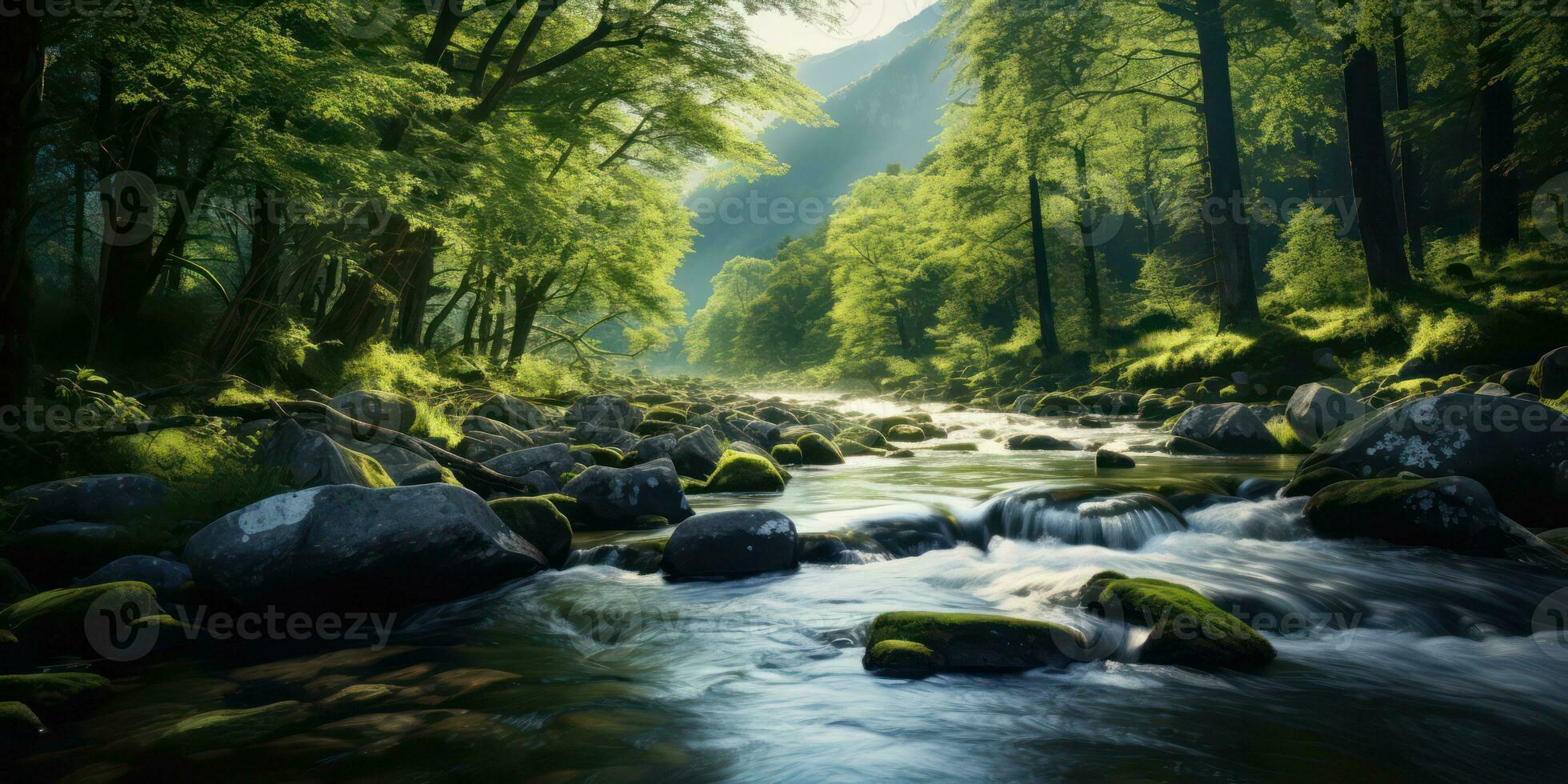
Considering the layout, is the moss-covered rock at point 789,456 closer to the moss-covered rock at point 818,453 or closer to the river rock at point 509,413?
the moss-covered rock at point 818,453

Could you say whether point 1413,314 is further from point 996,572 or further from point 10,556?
point 10,556

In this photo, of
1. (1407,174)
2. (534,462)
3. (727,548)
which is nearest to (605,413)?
(534,462)

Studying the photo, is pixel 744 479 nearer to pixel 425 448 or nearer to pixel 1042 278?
pixel 425 448

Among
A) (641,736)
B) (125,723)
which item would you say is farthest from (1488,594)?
(125,723)

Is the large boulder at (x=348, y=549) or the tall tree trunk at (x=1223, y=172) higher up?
the tall tree trunk at (x=1223, y=172)

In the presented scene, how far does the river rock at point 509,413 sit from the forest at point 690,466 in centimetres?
9

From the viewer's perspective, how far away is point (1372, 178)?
13.0m

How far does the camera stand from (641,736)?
10.2 ft

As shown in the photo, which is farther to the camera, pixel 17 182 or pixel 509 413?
pixel 509 413

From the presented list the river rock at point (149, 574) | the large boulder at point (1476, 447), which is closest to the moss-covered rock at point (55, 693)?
the river rock at point (149, 574)

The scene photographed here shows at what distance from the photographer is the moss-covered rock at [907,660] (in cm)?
366

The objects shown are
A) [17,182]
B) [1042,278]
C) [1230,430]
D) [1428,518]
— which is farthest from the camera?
[1042,278]

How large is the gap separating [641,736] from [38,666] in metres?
2.80

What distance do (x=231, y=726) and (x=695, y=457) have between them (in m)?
6.48
